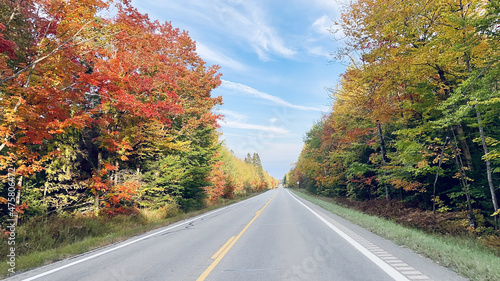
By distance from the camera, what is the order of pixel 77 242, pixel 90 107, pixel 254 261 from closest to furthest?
pixel 254 261 → pixel 77 242 → pixel 90 107

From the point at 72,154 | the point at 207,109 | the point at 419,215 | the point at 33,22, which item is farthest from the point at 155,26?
the point at 419,215

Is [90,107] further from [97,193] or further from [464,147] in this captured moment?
[464,147]

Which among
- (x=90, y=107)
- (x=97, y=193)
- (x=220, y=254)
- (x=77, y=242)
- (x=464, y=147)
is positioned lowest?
(x=77, y=242)

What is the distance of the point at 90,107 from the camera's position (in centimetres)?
1334

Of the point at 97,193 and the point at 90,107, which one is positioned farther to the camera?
the point at 90,107

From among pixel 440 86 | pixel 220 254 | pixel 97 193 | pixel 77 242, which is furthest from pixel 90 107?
pixel 440 86

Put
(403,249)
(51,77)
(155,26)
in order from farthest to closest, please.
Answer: (155,26) < (51,77) < (403,249)

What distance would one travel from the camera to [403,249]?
5684mm

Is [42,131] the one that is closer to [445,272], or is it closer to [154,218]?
[154,218]

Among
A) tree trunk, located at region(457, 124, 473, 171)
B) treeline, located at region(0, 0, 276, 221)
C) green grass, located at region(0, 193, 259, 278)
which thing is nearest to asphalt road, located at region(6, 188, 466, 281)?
green grass, located at region(0, 193, 259, 278)

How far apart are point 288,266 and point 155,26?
58.5ft

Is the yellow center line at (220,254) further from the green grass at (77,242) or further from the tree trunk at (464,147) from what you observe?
the tree trunk at (464,147)

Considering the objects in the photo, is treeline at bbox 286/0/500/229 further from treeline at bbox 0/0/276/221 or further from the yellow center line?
treeline at bbox 0/0/276/221

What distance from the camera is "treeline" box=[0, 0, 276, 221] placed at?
798 cm
